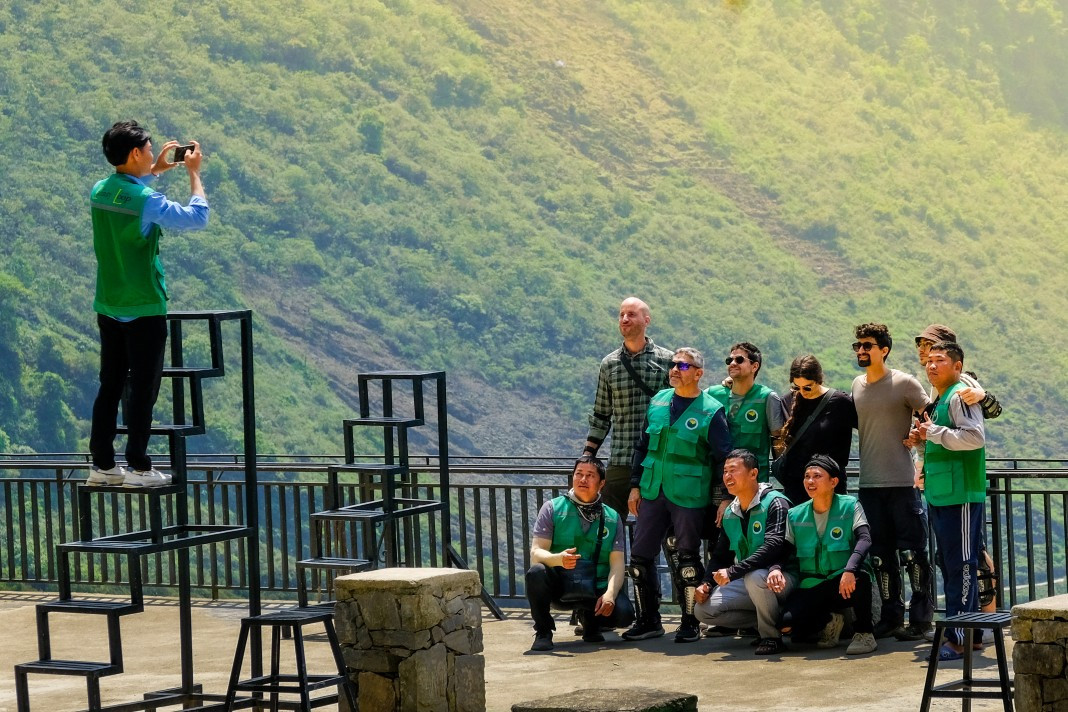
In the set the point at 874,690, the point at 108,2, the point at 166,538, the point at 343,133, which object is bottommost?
the point at 874,690

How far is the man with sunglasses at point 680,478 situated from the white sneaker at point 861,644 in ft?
2.87

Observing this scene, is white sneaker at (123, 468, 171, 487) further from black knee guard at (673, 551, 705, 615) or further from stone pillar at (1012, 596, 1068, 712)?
stone pillar at (1012, 596, 1068, 712)

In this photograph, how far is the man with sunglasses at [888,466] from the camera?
7.67 m

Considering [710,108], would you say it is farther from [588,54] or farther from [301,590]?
[301,590]

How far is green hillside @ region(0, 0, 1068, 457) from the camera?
196 feet

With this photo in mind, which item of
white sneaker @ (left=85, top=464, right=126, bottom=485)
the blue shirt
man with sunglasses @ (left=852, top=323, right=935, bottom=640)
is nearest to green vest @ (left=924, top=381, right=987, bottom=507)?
man with sunglasses @ (left=852, top=323, right=935, bottom=640)

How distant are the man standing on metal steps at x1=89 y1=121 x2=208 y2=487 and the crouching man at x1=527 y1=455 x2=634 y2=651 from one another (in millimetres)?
2482

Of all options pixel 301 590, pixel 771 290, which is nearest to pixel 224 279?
pixel 771 290

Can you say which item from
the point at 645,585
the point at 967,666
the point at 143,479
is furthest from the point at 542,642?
the point at 967,666

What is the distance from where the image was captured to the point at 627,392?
28.2 ft

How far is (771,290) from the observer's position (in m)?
67.5

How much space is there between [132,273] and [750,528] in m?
3.32

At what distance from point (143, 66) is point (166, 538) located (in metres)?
65.7

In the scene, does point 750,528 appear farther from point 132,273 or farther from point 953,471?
point 132,273
